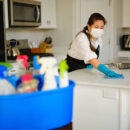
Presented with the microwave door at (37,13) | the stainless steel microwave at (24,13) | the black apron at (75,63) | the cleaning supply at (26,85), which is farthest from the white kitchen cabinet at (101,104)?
the microwave door at (37,13)

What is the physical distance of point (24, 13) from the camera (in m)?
3.54

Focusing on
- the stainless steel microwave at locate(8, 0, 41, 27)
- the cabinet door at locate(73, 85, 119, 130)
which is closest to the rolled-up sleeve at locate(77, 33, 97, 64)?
the cabinet door at locate(73, 85, 119, 130)

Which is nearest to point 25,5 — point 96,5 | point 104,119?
point 96,5

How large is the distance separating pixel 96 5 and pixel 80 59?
5.80 feet

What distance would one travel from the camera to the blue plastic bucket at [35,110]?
2.24 ft

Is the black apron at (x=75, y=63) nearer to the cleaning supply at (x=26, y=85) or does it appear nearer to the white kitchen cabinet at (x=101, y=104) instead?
the white kitchen cabinet at (x=101, y=104)

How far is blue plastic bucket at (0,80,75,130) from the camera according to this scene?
2.24 ft

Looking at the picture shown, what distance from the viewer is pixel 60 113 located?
2.47ft

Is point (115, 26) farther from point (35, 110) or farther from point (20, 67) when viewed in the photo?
point (35, 110)

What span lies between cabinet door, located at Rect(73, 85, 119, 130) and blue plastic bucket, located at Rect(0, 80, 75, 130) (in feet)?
3.77

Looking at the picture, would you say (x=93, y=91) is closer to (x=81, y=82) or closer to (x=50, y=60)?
(x=81, y=82)

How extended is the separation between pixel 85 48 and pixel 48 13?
1.96m

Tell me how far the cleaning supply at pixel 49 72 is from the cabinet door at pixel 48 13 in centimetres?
327

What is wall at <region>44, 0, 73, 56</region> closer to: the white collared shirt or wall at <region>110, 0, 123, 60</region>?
wall at <region>110, 0, 123, 60</region>
